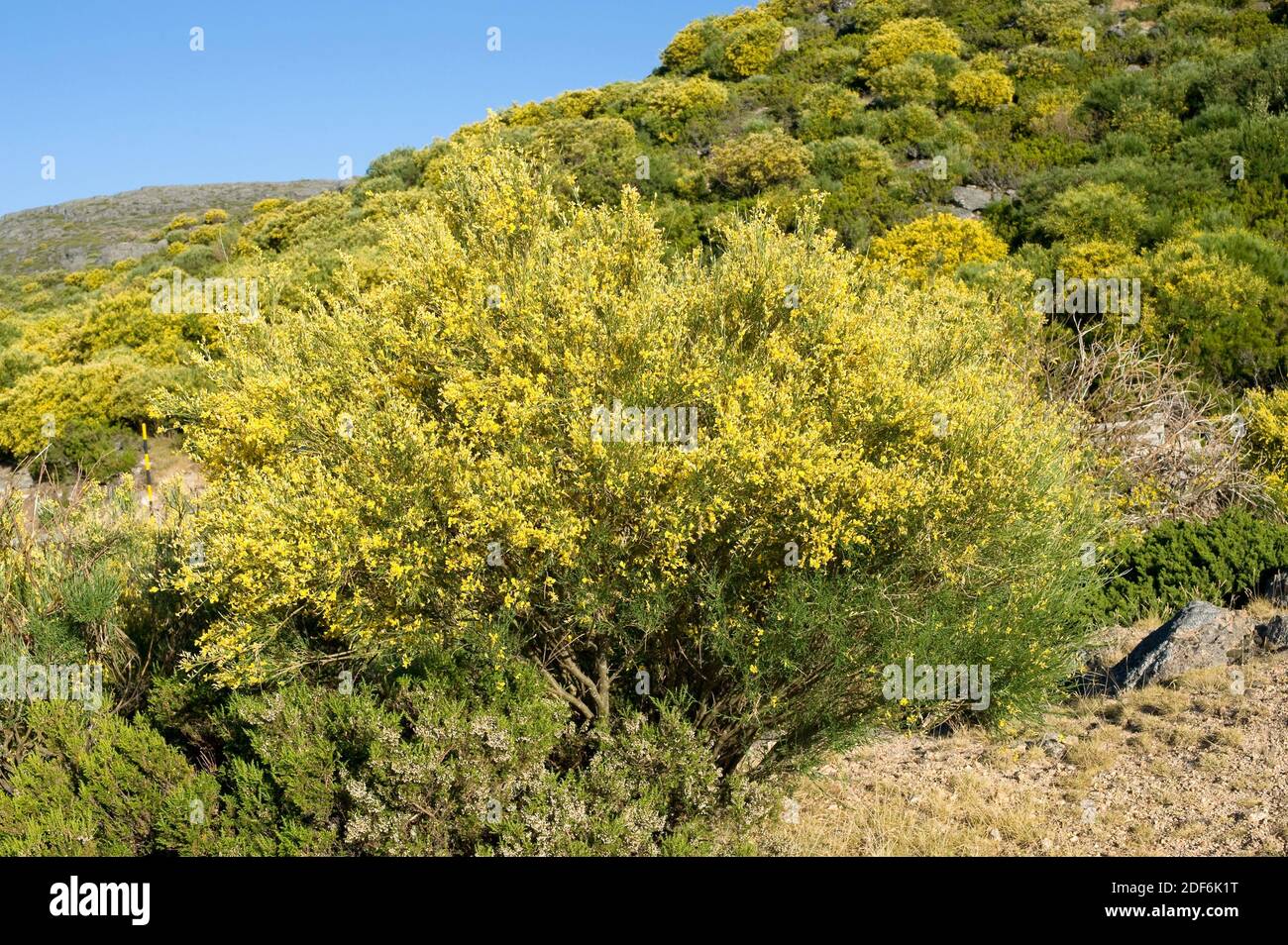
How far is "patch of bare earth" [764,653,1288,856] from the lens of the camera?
7641 mm

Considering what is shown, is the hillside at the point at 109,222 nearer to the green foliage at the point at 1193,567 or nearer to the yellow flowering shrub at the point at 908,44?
the yellow flowering shrub at the point at 908,44

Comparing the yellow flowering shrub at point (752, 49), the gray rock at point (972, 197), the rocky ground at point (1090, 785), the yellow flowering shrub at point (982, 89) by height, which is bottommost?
the rocky ground at point (1090, 785)

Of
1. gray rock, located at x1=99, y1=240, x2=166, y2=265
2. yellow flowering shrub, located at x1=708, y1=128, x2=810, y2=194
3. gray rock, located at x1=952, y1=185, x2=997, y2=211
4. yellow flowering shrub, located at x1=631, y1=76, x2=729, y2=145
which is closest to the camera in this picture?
gray rock, located at x1=952, y1=185, x2=997, y2=211

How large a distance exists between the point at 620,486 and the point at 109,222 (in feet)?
289

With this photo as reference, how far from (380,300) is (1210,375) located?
16.5 m

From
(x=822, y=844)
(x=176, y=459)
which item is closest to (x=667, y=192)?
(x=176, y=459)

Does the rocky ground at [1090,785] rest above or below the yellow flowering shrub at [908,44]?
below

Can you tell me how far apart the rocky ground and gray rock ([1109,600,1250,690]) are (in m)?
0.12

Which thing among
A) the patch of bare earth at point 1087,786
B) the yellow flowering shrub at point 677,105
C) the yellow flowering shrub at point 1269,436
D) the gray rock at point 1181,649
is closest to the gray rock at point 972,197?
the yellow flowering shrub at point 677,105

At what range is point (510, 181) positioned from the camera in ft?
26.5

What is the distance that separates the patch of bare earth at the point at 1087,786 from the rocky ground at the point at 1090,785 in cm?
2

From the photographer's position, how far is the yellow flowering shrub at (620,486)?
6.25m

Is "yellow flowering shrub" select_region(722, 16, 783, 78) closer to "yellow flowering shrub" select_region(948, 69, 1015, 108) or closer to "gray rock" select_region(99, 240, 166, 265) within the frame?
"yellow flowering shrub" select_region(948, 69, 1015, 108)

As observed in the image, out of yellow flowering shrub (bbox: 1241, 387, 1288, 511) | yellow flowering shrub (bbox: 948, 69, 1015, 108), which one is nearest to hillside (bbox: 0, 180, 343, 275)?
yellow flowering shrub (bbox: 948, 69, 1015, 108)
